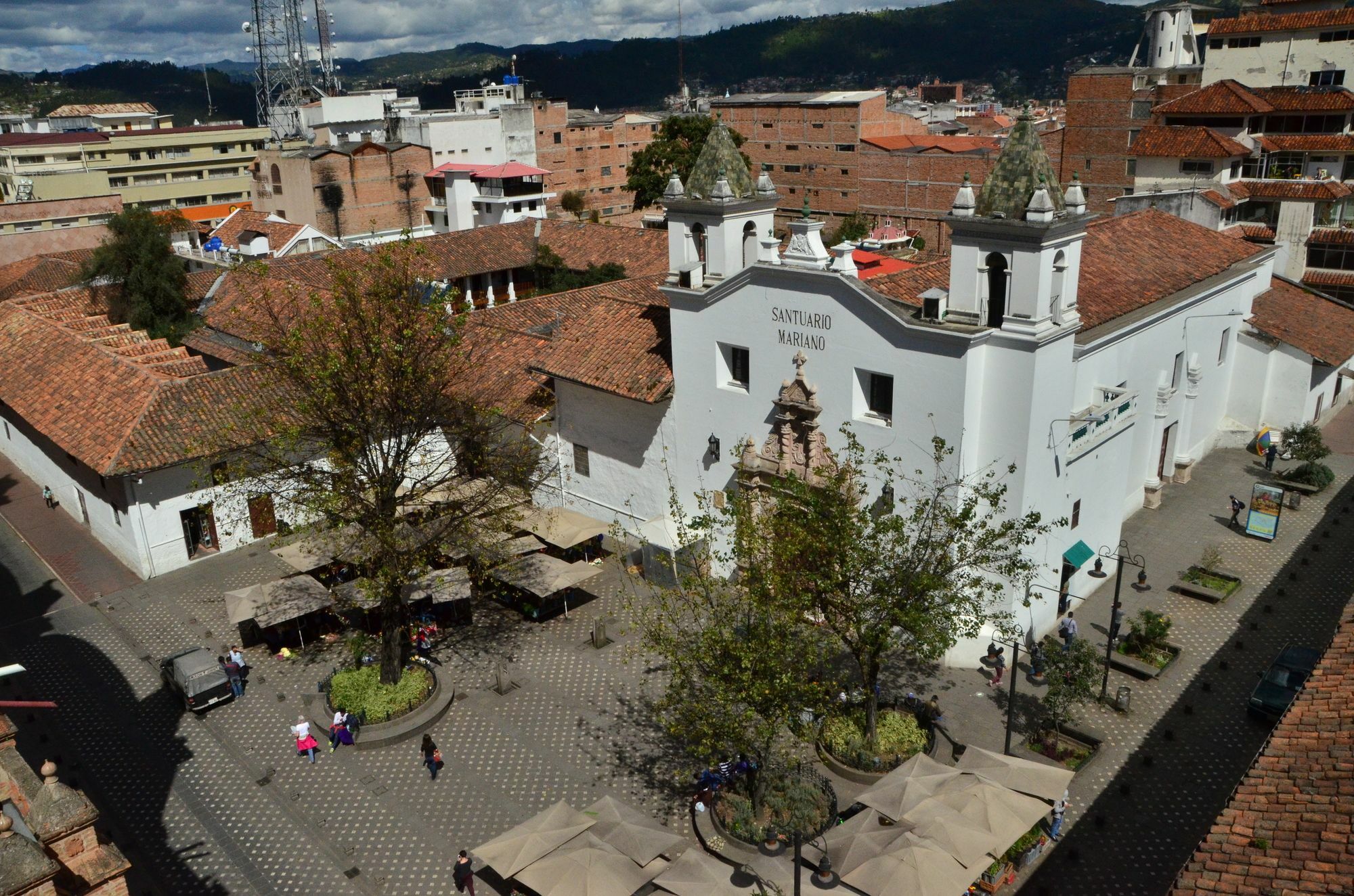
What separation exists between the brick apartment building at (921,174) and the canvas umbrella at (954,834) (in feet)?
233

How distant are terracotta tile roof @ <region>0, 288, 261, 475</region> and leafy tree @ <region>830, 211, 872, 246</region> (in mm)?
44174

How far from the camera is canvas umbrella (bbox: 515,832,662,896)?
1778 centimetres

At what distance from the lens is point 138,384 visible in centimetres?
3466

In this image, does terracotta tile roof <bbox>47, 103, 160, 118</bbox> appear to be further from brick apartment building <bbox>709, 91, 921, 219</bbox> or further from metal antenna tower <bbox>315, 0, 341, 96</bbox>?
brick apartment building <bbox>709, 91, 921, 219</bbox>

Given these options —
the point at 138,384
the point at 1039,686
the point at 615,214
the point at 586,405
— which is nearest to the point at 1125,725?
the point at 1039,686

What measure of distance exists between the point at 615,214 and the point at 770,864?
327 ft

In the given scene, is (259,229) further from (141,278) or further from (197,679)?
(197,679)

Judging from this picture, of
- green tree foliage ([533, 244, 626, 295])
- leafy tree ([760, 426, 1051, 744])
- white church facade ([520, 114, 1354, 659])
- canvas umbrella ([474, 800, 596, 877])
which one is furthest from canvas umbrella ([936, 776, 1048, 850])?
green tree foliage ([533, 244, 626, 295])

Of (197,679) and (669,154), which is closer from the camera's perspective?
(197,679)

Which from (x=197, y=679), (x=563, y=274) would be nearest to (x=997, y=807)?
(x=197, y=679)

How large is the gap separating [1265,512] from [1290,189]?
30870 millimetres

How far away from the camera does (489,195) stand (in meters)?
78.4

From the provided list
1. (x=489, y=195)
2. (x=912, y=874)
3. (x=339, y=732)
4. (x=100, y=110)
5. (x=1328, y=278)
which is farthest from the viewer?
(x=100, y=110)

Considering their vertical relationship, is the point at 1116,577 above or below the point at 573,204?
below
